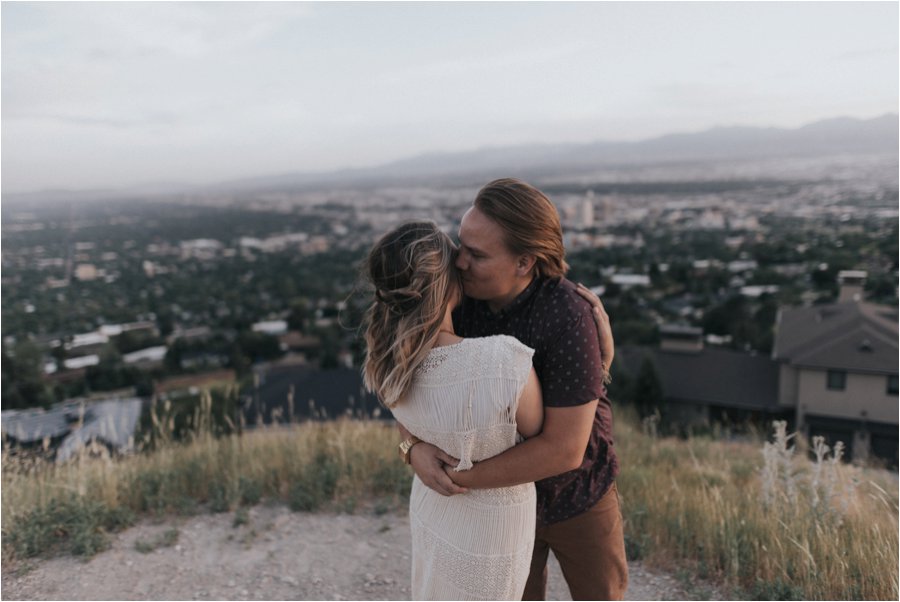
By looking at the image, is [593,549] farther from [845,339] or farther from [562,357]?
[845,339]

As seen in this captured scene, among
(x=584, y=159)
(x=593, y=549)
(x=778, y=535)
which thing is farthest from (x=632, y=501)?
(x=584, y=159)

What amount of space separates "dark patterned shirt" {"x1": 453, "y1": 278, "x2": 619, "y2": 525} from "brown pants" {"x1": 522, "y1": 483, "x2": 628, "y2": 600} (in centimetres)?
4

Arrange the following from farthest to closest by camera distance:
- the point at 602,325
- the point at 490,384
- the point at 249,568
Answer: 1. the point at 249,568
2. the point at 602,325
3. the point at 490,384

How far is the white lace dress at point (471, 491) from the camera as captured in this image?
1448 millimetres

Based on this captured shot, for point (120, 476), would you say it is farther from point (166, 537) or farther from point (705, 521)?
point (705, 521)

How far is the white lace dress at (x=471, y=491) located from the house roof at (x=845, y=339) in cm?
1127

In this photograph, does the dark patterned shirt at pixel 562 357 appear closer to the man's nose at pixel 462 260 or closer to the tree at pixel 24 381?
the man's nose at pixel 462 260

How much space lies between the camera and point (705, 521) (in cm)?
322

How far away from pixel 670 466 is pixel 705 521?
151 cm

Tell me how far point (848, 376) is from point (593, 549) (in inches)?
440

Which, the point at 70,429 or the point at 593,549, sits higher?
the point at 593,549

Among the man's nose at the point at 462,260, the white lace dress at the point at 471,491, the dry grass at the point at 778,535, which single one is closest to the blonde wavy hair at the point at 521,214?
the man's nose at the point at 462,260

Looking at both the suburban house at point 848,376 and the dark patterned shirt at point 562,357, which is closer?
the dark patterned shirt at point 562,357

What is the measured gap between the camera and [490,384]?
1438mm
